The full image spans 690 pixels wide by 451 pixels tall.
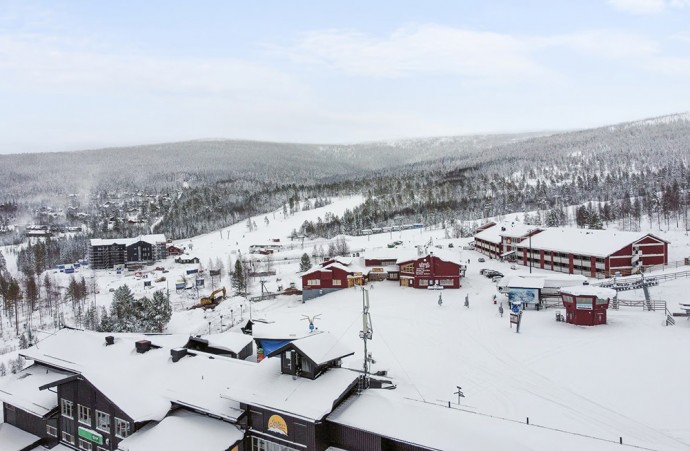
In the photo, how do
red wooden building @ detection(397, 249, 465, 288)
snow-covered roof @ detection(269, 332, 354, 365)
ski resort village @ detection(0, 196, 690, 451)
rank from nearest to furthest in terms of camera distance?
ski resort village @ detection(0, 196, 690, 451)
snow-covered roof @ detection(269, 332, 354, 365)
red wooden building @ detection(397, 249, 465, 288)

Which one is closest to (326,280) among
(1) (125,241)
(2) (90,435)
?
(2) (90,435)

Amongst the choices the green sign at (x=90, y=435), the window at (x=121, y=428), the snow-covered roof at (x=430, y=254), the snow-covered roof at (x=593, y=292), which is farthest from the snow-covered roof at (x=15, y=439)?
the snow-covered roof at (x=430, y=254)

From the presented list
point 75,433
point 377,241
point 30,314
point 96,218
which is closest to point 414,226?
point 377,241

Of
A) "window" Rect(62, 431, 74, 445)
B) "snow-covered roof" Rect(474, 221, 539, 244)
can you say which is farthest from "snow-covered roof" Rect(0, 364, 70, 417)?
"snow-covered roof" Rect(474, 221, 539, 244)

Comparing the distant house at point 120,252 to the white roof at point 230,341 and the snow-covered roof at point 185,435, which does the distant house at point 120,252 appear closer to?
the white roof at point 230,341

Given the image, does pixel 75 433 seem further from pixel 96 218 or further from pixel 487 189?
pixel 96 218

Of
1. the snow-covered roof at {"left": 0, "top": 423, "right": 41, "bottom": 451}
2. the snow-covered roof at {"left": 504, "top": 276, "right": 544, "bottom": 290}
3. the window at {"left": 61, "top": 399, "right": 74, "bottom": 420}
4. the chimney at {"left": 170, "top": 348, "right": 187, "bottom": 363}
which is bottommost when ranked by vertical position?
the snow-covered roof at {"left": 0, "top": 423, "right": 41, "bottom": 451}

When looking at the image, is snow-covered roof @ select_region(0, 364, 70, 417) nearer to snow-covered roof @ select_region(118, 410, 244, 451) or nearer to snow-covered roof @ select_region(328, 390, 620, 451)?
snow-covered roof @ select_region(118, 410, 244, 451)
